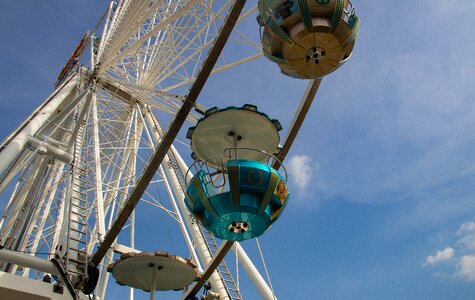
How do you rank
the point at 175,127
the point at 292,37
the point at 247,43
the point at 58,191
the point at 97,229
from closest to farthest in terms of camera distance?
the point at 292,37
the point at 175,127
the point at 97,229
the point at 247,43
the point at 58,191

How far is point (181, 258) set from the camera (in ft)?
27.0

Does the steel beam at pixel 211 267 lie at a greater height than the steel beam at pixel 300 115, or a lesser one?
lesser

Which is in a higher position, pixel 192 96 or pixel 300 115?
pixel 300 115

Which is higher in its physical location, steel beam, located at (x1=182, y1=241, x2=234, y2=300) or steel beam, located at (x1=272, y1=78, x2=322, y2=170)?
steel beam, located at (x1=272, y1=78, x2=322, y2=170)

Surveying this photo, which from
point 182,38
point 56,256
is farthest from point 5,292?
point 182,38

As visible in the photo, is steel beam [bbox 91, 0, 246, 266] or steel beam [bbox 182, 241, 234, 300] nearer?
steel beam [bbox 91, 0, 246, 266]

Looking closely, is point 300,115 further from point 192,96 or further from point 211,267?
point 211,267

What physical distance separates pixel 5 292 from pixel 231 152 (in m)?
3.58

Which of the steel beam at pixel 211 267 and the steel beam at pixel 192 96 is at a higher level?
the steel beam at pixel 192 96

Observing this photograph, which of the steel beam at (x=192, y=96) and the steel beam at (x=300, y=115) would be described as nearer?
the steel beam at (x=192, y=96)

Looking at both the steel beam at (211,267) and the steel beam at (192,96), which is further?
the steel beam at (211,267)

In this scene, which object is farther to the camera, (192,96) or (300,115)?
(300,115)

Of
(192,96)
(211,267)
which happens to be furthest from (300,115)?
(211,267)

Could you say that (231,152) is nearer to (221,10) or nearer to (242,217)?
(242,217)
